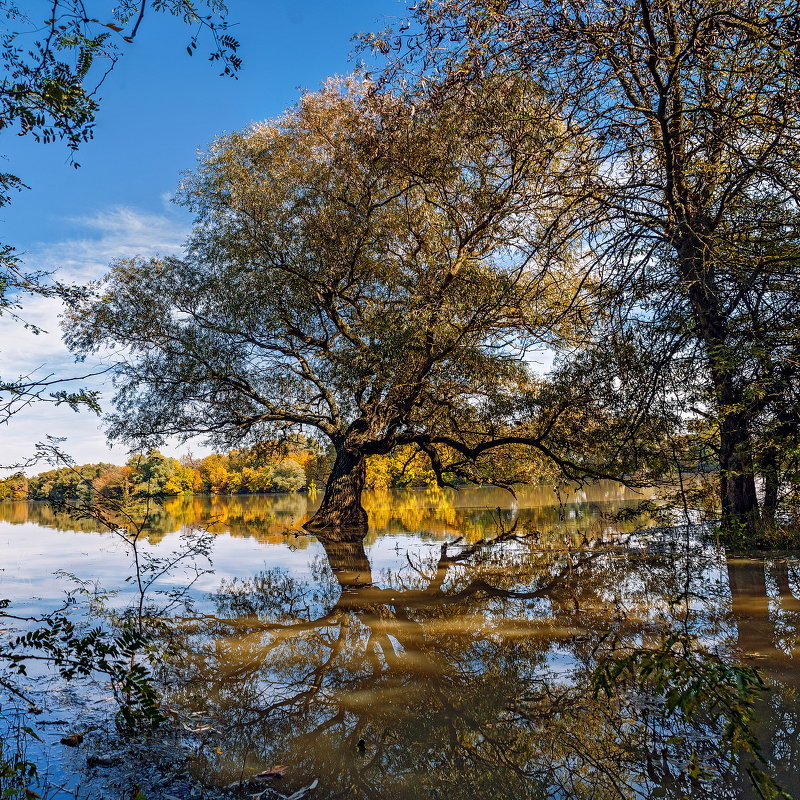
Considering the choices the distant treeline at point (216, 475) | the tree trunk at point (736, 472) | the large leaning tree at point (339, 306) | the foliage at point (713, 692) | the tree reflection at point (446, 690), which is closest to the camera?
the foliage at point (713, 692)

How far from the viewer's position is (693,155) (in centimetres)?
501

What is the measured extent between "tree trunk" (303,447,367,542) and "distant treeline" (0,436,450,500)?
5.90 feet

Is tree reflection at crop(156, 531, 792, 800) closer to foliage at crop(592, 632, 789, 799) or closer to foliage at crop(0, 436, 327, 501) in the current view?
foliage at crop(592, 632, 789, 799)

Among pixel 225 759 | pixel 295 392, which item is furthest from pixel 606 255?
pixel 295 392

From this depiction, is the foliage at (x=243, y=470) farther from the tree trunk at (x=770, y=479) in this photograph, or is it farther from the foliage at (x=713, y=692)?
the foliage at (x=713, y=692)

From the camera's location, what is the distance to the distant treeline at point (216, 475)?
17.6ft

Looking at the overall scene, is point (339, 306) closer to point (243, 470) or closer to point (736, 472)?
point (736, 472)

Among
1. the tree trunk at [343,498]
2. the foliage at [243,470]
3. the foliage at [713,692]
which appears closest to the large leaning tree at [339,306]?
the tree trunk at [343,498]

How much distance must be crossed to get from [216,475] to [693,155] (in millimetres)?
38494

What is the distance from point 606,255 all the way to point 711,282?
4.44 feet

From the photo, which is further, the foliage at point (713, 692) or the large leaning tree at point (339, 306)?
the large leaning tree at point (339, 306)

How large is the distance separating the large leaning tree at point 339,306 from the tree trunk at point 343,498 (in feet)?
0.16

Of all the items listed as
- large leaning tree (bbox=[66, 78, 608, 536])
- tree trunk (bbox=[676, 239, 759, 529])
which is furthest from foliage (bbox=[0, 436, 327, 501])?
tree trunk (bbox=[676, 239, 759, 529])

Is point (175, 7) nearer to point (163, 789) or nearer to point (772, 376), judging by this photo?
point (163, 789)
